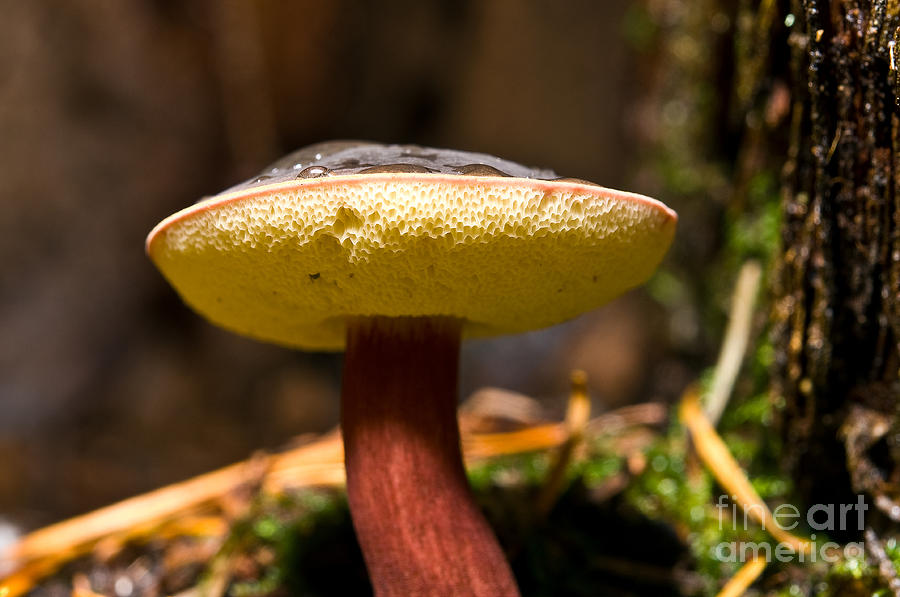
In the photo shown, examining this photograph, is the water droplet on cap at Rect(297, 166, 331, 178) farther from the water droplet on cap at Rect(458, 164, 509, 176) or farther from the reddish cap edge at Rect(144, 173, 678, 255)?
the water droplet on cap at Rect(458, 164, 509, 176)

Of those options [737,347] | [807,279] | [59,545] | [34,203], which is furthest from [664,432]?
[34,203]

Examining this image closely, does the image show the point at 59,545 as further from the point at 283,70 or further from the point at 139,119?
the point at 283,70

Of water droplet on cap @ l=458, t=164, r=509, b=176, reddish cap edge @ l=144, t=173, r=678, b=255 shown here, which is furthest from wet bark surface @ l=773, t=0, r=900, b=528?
water droplet on cap @ l=458, t=164, r=509, b=176

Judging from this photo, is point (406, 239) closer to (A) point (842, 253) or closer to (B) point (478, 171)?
(B) point (478, 171)

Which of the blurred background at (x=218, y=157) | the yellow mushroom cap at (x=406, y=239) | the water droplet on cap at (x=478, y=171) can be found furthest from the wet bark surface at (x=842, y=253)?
the blurred background at (x=218, y=157)

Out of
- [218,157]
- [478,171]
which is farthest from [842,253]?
[218,157]
